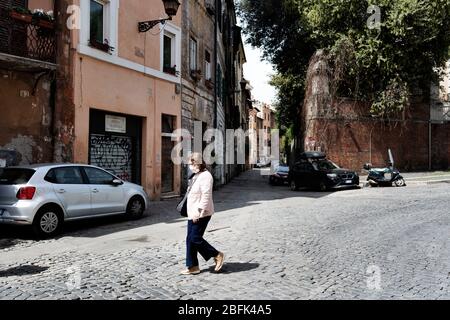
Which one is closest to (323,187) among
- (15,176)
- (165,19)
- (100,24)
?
(165,19)

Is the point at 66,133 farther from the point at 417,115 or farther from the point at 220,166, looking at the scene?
the point at 417,115

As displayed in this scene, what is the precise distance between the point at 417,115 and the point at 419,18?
22.7 feet

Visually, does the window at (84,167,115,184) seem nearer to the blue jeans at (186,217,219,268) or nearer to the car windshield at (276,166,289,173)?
the blue jeans at (186,217,219,268)

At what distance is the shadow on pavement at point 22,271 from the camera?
265 inches

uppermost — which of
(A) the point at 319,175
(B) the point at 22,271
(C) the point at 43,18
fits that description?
(C) the point at 43,18

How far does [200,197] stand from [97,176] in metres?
5.76

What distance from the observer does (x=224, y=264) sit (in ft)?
23.3

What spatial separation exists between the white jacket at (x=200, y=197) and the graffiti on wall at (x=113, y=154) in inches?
354

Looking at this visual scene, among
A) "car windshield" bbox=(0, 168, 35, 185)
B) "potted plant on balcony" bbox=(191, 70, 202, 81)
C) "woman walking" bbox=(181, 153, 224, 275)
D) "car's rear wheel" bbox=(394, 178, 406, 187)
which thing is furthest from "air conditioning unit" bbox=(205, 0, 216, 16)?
"woman walking" bbox=(181, 153, 224, 275)

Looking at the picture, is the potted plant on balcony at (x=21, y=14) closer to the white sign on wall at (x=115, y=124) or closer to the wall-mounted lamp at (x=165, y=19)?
the white sign on wall at (x=115, y=124)

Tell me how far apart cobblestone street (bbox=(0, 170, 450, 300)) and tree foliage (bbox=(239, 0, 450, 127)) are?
15.7 metres

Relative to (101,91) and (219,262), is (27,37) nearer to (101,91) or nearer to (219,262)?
(101,91)

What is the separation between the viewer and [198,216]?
644 cm

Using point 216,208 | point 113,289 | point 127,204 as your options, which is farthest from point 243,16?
point 113,289
